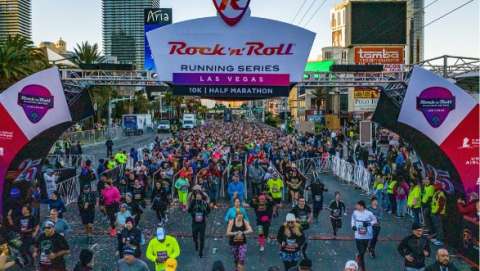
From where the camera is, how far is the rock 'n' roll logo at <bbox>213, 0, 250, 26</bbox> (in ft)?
48.8

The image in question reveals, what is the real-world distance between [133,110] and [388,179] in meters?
96.4

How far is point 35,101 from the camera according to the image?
14109mm

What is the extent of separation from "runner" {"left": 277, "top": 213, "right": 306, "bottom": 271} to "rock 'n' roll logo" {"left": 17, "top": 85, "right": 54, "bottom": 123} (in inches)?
319

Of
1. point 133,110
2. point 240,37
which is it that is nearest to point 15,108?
point 240,37

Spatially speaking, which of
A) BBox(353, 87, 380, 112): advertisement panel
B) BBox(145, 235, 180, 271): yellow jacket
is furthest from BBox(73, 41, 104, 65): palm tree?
BBox(145, 235, 180, 271): yellow jacket

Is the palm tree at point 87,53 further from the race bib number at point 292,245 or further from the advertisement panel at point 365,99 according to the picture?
the race bib number at point 292,245

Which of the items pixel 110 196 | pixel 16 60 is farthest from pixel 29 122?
pixel 16 60

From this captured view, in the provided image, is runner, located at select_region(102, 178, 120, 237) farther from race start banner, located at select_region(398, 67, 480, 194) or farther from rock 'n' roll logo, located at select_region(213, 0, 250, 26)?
race start banner, located at select_region(398, 67, 480, 194)

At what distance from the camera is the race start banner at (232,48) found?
14.9 m

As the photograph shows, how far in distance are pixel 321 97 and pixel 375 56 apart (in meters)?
16.9

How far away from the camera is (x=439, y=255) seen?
22.9ft

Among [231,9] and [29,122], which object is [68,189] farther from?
[231,9]

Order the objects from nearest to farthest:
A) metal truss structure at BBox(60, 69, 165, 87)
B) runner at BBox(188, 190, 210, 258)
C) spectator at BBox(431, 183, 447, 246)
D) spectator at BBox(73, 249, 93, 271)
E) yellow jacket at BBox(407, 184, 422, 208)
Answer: spectator at BBox(73, 249, 93, 271) < runner at BBox(188, 190, 210, 258) < spectator at BBox(431, 183, 447, 246) < yellow jacket at BBox(407, 184, 422, 208) < metal truss structure at BBox(60, 69, 165, 87)

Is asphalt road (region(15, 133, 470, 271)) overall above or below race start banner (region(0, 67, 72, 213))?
below
